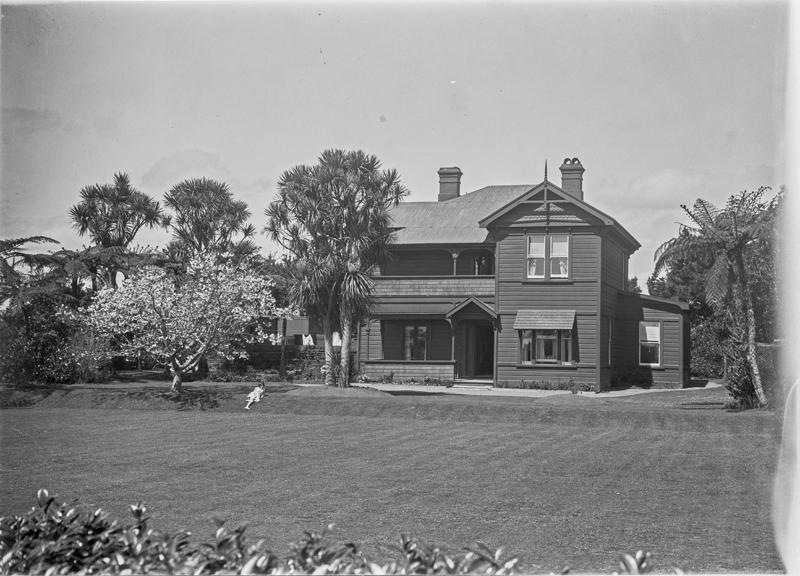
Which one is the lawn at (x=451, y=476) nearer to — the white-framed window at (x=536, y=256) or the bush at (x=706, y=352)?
the white-framed window at (x=536, y=256)

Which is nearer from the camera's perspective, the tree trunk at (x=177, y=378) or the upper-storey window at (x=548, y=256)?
the tree trunk at (x=177, y=378)

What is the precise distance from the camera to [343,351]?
2631cm

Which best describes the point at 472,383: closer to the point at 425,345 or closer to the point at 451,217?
the point at 425,345

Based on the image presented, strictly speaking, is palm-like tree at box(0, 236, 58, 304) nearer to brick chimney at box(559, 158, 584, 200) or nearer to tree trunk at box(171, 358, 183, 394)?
tree trunk at box(171, 358, 183, 394)

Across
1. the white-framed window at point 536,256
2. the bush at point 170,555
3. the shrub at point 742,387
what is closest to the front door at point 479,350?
the white-framed window at point 536,256

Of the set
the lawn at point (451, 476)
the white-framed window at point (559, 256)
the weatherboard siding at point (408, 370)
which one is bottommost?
the lawn at point (451, 476)

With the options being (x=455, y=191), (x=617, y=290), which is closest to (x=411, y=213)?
(x=455, y=191)

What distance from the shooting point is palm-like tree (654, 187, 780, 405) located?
18719mm

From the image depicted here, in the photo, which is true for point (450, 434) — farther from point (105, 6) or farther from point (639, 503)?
point (105, 6)

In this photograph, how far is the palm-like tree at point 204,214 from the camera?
27.2 m

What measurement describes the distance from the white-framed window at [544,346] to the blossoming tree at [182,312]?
9.76 metres

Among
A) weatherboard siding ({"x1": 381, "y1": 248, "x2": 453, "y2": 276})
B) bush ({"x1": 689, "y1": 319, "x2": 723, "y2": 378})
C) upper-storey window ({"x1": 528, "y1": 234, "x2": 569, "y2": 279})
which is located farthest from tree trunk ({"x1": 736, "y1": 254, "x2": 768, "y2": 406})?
bush ({"x1": 689, "y1": 319, "x2": 723, "y2": 378})

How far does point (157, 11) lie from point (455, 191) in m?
29.4

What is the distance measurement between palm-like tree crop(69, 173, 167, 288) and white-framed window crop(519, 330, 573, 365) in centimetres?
1249
